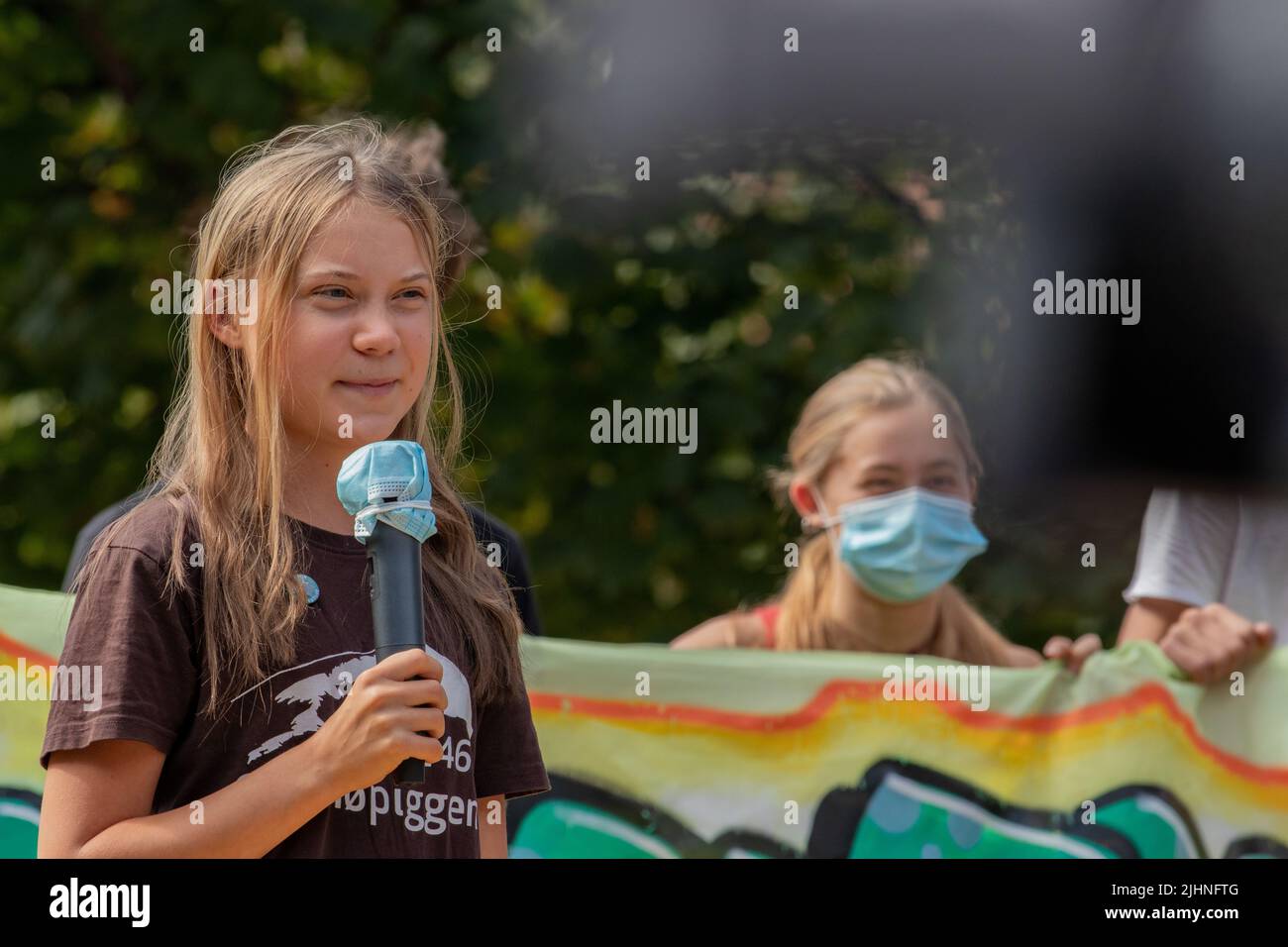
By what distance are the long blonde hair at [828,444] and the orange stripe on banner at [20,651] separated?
1.40 meters

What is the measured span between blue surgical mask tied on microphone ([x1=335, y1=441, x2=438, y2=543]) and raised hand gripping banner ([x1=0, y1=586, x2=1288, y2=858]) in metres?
1.42

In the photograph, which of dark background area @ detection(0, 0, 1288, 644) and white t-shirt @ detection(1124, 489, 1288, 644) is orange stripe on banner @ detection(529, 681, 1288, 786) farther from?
dark background area @ detection(0, 0, 1288, 644)

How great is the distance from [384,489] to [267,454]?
172mm

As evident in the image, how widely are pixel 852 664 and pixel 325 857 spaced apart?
1592 mm

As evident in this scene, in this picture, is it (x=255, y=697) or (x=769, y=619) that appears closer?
(x=255, y=697)

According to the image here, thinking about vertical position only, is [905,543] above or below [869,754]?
above

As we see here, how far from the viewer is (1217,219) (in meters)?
4.07

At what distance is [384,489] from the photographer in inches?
64.7
